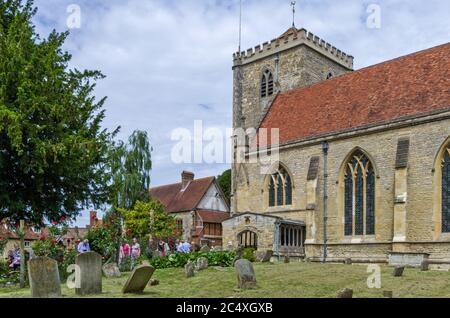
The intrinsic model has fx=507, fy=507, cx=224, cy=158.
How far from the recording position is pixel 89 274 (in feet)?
40.9

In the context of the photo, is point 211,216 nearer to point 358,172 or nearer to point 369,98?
point 369,98

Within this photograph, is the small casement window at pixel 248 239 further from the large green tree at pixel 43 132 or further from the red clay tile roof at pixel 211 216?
the red clay tile roof at pixel 211 216

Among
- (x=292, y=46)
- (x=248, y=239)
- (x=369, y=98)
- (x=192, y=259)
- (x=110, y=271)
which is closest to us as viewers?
(x=110, y=271)

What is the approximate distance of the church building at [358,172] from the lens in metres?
21.7

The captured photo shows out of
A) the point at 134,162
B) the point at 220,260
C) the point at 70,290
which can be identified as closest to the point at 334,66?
the point at 134,162

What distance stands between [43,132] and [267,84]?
65.9 feet

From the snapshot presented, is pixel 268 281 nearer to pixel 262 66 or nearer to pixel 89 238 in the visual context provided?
pixel 89 238

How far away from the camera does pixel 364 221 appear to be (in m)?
24.1

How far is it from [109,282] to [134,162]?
23.0 m

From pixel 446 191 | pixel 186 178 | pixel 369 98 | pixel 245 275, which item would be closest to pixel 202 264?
pixel 245 275

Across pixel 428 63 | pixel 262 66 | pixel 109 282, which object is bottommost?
pixel 109 282

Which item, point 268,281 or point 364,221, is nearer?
point 268,281

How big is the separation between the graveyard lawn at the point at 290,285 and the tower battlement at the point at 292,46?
20974mm
